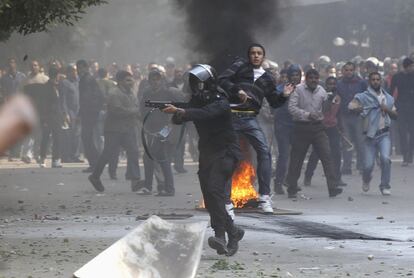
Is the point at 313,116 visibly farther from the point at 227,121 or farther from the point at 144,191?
the point at 227,121

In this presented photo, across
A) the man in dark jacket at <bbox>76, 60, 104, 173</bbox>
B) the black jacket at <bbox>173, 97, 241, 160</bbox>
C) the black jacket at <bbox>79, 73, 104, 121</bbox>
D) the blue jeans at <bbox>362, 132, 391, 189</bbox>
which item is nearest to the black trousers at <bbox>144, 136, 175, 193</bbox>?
the blue jeans at <bbox>362, 132, 391, 189</bbox>

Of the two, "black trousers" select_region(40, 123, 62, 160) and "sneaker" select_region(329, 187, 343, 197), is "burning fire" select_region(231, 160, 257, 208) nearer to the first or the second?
"sneaker" select_region(329, 187, 343, 197)

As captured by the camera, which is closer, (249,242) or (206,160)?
(206,160)

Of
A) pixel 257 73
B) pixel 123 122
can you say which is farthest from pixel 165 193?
pixel 257 73

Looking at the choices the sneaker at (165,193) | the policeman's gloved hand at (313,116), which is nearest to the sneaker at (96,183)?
the sneaker at (165,193)

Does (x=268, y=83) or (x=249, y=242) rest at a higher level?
(x=268, y=83)

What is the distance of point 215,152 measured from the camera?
814 centimetres

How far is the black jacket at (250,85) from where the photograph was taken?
33.7 ft

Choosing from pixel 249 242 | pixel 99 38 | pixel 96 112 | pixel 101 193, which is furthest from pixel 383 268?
pixel 99 38

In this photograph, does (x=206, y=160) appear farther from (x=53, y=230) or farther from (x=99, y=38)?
(x=99, y=38)

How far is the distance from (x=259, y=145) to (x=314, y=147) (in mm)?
3043

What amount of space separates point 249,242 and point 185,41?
21.1 ft

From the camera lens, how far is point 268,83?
34.1 feet

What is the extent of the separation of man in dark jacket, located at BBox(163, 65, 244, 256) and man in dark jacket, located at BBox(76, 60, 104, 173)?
1107cm
